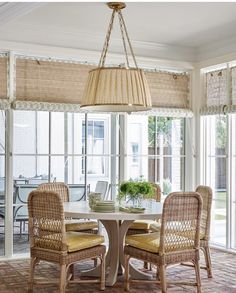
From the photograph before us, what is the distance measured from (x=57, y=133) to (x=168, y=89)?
5.59ft

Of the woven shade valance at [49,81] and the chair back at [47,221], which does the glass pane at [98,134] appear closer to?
the woven shade valance at [49,81]

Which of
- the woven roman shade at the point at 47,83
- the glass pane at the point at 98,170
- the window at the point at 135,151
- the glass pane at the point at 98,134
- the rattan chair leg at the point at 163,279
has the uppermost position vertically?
the woven roman shade at the point at 47,83

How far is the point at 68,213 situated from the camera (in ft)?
14.3

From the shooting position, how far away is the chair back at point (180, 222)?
4.16 metres

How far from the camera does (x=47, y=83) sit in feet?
19.3

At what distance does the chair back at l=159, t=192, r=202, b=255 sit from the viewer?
4.16 metres

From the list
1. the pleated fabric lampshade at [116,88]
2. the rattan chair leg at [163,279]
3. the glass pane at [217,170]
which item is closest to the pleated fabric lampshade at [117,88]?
the pleated fabric lampshade at [116,88]

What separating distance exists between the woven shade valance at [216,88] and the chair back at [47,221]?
3.02 metres

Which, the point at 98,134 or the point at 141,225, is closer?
the point at 141,225

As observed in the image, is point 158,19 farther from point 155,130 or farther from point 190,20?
point 155,130

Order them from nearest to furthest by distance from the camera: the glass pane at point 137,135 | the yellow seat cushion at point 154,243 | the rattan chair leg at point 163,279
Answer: the rattan chair leg at point 163,279
the yellow seat cushion at point 154,243
the glass pane at point 137,135

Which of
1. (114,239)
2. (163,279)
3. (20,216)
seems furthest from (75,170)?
(163,279)

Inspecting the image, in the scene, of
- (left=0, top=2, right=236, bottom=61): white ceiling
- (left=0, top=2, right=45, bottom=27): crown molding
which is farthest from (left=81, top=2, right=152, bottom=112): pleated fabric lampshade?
(left=0, top=2, right=236, bottom=61): white ceiling

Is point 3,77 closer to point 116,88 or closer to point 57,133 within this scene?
point 57,133
